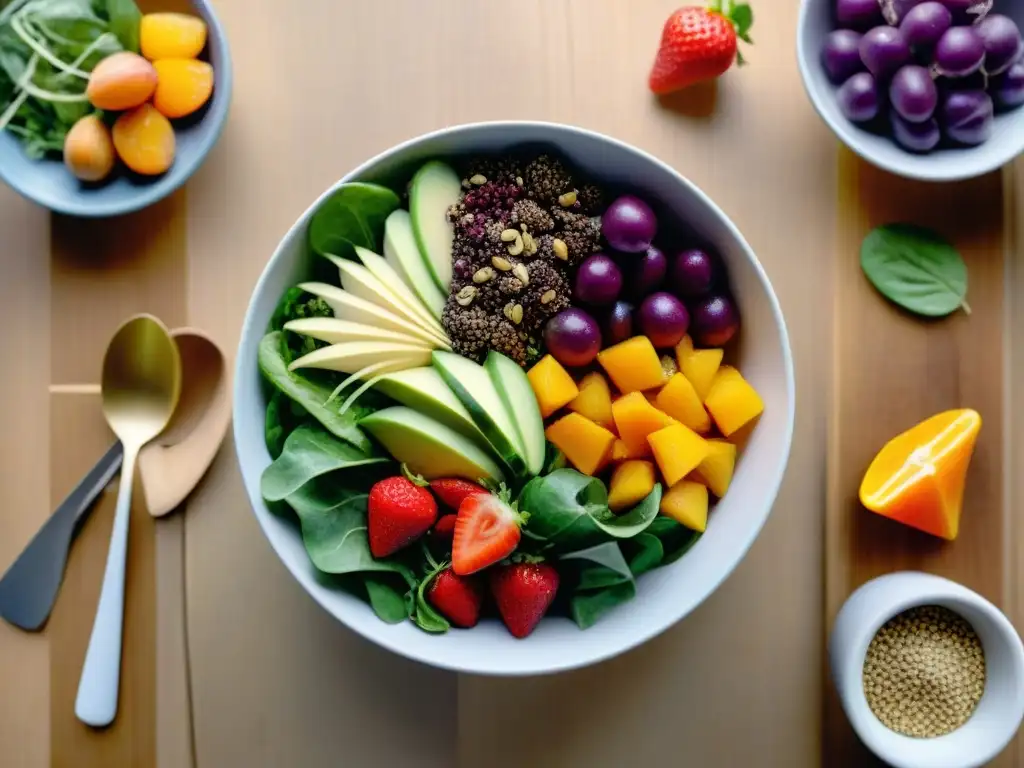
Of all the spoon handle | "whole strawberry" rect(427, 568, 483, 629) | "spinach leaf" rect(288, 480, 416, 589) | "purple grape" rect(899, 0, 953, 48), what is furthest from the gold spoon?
"purple grape" rect(899, 0, 953, 48)

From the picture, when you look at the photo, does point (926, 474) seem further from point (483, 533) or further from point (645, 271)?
point (483, 533)

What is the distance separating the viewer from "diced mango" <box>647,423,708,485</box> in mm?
897

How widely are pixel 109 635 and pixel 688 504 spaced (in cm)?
69

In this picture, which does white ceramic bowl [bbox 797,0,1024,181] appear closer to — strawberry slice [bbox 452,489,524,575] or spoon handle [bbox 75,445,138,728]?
strawberry slice [bbox 452,489,524,575]

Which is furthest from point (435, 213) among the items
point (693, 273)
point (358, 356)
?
point (693, 273)

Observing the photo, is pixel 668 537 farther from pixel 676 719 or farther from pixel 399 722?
pixel 399 722

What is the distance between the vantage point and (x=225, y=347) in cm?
104

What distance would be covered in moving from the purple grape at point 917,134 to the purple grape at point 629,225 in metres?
0.32

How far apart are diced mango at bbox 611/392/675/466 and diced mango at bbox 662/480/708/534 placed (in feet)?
0.17

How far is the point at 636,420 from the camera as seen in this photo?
92 centimetres

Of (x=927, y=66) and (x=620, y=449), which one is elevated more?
(x=927, y=66)

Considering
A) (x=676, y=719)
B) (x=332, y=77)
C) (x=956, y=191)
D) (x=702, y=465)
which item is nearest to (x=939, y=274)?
(x=956, y=191)

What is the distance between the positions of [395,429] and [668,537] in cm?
32

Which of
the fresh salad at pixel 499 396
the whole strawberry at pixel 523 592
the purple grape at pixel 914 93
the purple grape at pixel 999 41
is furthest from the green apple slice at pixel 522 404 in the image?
the purple grape at pixel 999 41
